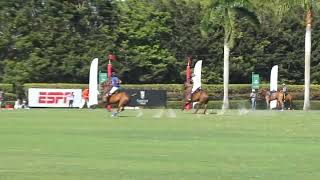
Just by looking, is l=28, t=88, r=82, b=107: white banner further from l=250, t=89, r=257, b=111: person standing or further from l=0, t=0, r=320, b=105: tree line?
l=250, t=89, r=257, b=111: person standing

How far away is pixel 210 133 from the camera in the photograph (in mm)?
24844

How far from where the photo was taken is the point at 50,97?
203 ft

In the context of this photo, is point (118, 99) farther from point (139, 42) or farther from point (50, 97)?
point (139, 42)

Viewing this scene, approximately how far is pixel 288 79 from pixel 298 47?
3332mm

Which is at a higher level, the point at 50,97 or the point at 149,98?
the point at 50,97

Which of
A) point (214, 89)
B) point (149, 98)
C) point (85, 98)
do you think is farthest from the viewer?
point (214, 89)

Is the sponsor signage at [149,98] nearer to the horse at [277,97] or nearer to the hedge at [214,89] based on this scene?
the hedge at [214,89]

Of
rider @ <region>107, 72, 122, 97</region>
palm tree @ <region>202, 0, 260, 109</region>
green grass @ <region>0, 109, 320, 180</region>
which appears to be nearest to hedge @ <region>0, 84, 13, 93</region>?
palm tree @ <region>202, 0, 260, 109</region>

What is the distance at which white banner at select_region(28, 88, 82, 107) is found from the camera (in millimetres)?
61688

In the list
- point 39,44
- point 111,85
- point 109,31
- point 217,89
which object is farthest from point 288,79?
point 111,85

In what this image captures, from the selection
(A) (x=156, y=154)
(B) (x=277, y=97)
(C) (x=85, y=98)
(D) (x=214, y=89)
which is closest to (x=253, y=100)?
(B) (x=277, y=97)

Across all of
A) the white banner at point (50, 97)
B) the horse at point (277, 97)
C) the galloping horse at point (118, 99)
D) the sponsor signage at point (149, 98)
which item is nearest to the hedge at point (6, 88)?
the white banner at point (50, 97)

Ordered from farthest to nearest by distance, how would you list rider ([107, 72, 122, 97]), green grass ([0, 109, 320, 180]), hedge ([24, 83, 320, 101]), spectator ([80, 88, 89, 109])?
hedge ([24, 83, 320, 101])
spectator ([80, 88, 89, 109])
rider ([107, 72, 122, 97])
green grass ([0, 109, 320, 180])

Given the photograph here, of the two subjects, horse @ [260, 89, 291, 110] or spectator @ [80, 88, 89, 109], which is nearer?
horse @ [260, 89, 291, 110]
